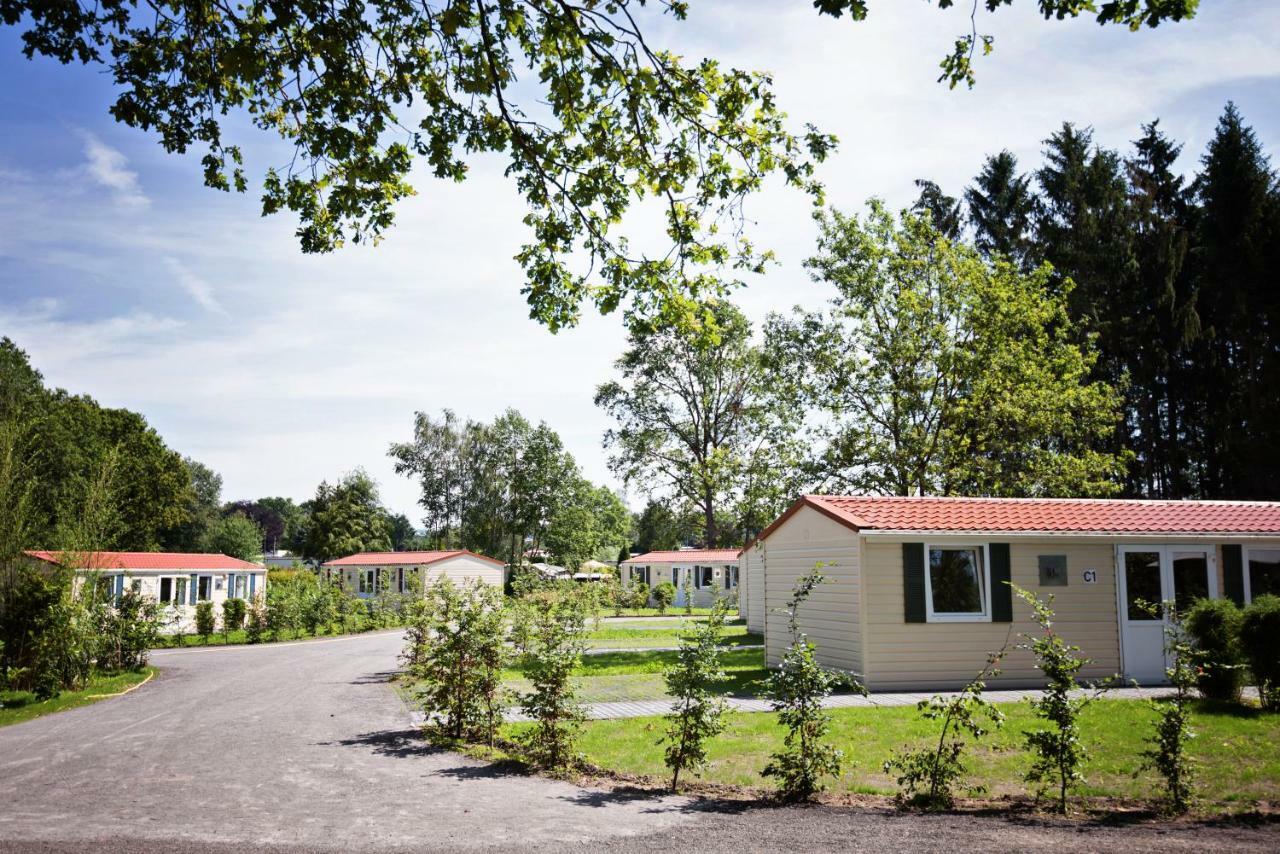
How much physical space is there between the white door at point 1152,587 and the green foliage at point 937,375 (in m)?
7.03

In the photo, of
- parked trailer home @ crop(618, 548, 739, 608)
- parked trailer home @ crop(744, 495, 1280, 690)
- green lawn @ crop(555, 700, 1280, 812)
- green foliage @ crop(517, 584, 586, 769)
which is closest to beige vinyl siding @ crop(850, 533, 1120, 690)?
parked trailer home @ crop(744, 495, 1280, 690)

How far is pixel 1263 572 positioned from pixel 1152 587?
6.84ft

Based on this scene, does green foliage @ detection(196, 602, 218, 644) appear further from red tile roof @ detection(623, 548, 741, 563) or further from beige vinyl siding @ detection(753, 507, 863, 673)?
red tile roof @ detection(623, 548, 741, 563)

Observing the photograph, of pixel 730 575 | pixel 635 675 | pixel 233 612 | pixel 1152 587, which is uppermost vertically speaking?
pixel 1152 587

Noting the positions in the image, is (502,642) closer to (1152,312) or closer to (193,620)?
(193,620)

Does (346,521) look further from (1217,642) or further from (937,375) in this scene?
(1217,642)

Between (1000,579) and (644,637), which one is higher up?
(1000,579)

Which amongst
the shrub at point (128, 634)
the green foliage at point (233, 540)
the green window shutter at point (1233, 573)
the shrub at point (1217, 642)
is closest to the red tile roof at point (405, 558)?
the shrub at point (128, 634)

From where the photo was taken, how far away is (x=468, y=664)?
958 cm

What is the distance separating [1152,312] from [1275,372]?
6.33 metres

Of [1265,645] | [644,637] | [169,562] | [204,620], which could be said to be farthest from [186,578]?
[1265,645]

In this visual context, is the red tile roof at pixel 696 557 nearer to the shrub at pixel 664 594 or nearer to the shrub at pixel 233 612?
the shrub at pixel 664 594

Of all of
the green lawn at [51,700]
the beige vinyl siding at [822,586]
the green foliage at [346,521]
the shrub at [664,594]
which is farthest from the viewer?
the green foliage at [346,521]

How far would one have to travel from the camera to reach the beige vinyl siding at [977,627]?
1326 cm
